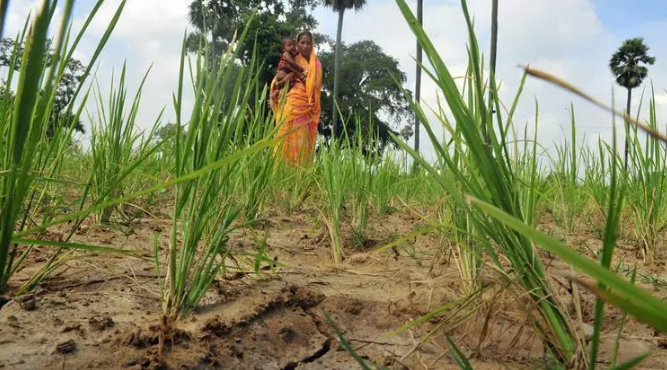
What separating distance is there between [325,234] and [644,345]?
115 cm

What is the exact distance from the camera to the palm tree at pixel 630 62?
32.2 m

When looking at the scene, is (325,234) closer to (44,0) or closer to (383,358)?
(383,358)

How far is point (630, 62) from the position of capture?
107 ft

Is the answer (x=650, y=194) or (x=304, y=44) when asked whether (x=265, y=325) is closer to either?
(x=650, y=194)

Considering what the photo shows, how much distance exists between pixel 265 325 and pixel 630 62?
37.0 metres

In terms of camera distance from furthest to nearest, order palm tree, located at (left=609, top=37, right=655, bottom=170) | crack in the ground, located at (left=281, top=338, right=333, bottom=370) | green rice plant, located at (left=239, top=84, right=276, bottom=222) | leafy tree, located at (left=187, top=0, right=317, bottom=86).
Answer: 1. palm tree, located at (left=609, top=37, right=655, bottom=170)
2. leafy tree, located at (left=187, top=0, right=317, bottom=86)
3. green rice plant, located at (left=239, top=84, right=276, bottom=222)
4. crack in the ground, located at (left=281, top=338, right=333, bottom=370)

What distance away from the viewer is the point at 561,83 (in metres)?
0.31

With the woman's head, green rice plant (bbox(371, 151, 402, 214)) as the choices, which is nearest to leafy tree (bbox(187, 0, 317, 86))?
the woman's head

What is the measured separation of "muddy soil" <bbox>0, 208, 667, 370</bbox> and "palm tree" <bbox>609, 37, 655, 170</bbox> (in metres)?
35.4

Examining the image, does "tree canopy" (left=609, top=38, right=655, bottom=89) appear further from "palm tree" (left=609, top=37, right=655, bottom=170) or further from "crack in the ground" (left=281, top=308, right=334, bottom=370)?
"crack in the ground" (left=281, top=308, right=334, bottom=370)

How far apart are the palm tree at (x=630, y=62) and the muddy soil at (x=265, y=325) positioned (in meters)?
35.4

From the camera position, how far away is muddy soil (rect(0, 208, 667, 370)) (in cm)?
88

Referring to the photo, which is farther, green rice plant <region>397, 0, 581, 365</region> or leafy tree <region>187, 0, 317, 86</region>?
leafy tree <region>187, 0, 317, 86</region>

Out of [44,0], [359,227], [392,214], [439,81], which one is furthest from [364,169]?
[44,0]
